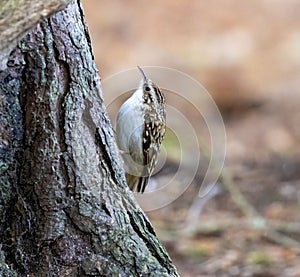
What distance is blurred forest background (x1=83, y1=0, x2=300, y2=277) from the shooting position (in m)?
5.80

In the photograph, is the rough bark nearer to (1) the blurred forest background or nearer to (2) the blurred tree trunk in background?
(2) the blurred tree trunk in background

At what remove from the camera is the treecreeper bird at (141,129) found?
3.81m

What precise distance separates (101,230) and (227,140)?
5361 mm

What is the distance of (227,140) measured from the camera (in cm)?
817

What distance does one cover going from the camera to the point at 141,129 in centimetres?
390

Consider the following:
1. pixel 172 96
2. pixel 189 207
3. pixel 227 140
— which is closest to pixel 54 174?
pixel 189 207

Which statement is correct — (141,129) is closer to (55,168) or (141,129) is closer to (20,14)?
(55,168)

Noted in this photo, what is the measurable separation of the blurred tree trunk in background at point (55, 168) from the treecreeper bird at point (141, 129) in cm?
85

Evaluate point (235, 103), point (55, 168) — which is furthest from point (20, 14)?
point (235, 103)

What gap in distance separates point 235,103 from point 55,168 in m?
6.24

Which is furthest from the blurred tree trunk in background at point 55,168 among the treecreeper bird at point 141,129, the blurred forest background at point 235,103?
the blurred forest background at point 235,103

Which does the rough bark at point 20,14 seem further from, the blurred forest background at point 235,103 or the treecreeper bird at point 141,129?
the blurred forest background at point 235,103

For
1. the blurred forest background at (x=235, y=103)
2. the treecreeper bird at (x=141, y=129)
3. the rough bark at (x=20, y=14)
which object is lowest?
the rough bark at (x=20, y=14)

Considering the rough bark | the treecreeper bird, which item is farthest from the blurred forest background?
the rough bark
